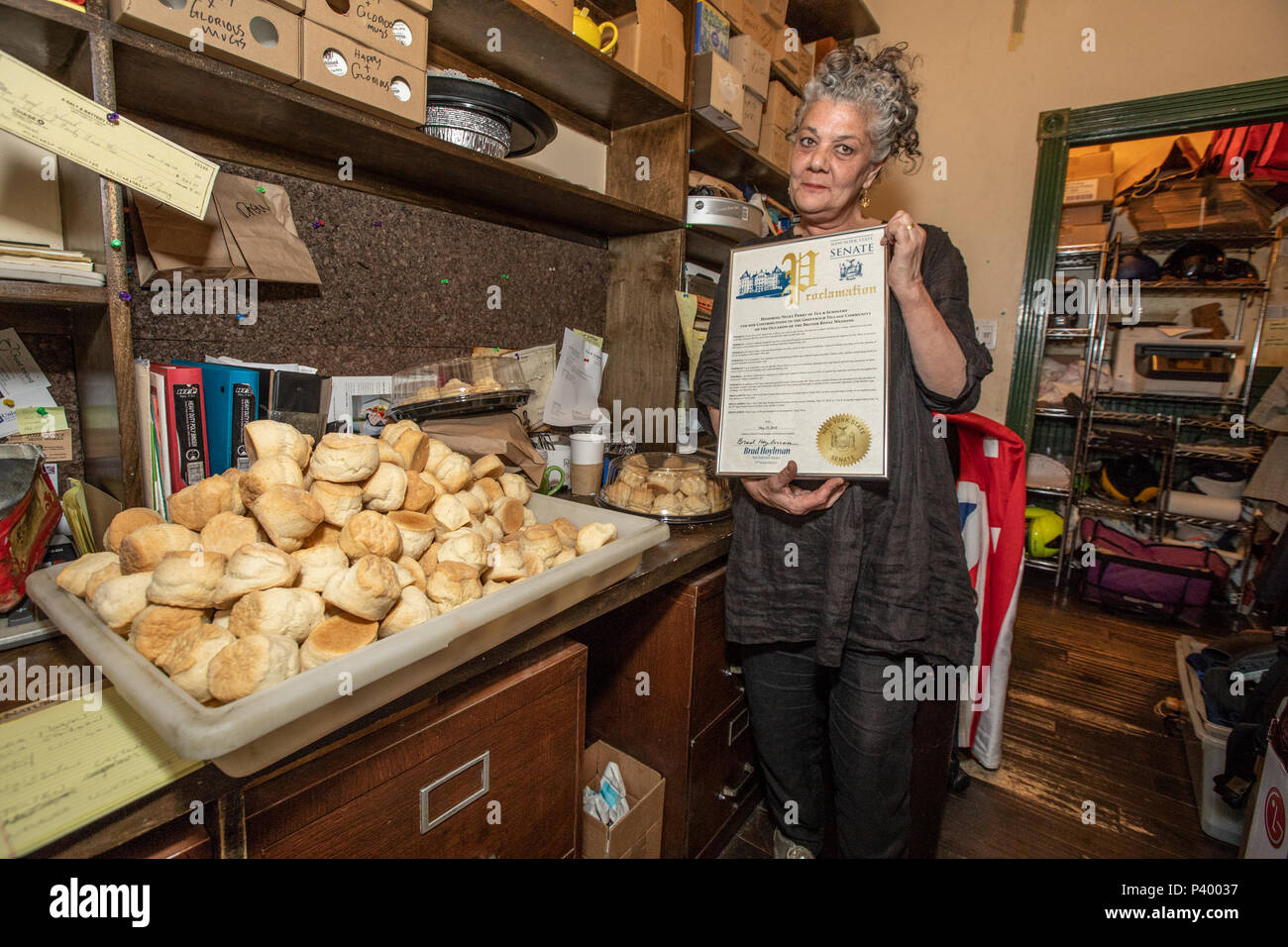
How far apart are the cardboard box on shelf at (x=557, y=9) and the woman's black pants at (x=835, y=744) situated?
1464 mm

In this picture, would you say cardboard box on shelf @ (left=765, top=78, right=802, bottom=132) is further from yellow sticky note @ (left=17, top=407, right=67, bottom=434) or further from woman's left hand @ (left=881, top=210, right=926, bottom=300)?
yellow sticky note @ (left=17, top=407, right=67, bottom=434)

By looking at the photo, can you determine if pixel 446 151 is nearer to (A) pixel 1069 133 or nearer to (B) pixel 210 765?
(B) pixel 210 765

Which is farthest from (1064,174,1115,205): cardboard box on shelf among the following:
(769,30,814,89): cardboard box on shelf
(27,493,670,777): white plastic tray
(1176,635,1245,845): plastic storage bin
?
(27,493,670,777): white plastic tray

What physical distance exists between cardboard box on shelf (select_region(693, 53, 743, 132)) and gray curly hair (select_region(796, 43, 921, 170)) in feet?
2.12

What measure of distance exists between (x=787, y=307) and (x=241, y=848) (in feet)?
3.58

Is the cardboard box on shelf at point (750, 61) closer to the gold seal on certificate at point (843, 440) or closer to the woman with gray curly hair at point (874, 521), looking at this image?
the woman with gray curly hair at point (874, 521)

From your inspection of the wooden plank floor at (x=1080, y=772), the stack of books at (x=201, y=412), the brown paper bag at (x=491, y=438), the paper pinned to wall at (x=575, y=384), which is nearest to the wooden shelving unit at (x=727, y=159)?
the paper pinned to wall at (x=575, y=384)

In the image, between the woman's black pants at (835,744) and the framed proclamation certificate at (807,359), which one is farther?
the woman's black pants at (835,744)

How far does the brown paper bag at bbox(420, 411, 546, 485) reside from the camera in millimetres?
1223

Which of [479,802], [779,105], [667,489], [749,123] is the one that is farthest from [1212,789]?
[779,105]

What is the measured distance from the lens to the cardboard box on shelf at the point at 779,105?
82.1 inches
